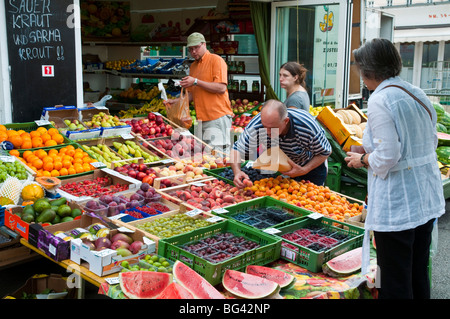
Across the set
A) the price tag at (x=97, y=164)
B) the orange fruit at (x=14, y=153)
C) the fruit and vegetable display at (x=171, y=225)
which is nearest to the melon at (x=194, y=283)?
the fruit and vegetable display at (x=171, y=225)

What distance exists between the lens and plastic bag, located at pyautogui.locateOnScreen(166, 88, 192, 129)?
5.88 m

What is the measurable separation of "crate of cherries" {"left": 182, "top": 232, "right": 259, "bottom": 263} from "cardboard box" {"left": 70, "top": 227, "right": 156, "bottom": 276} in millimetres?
241

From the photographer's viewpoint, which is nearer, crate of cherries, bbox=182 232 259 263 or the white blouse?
the white blouse

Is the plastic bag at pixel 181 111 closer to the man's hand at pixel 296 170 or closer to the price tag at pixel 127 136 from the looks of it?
the price tag at pixel 127 136

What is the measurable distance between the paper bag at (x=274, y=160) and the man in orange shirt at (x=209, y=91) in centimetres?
180

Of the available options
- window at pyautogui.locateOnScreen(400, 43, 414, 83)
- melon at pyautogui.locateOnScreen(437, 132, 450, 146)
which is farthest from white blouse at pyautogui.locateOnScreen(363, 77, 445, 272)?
window at pyautogui.locateOnScreen(400, 43, 414, 83)

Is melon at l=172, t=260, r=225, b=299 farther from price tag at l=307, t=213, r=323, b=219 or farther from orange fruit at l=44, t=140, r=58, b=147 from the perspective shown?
orange fruit at l=44, t=140, r=58, b=147

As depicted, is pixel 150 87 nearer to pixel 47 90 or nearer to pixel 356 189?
pixel 47 90

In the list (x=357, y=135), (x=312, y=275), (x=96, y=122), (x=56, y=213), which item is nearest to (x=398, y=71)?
(x=312, y=275)

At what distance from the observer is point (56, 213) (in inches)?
135

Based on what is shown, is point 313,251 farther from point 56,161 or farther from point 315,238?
point 56,161

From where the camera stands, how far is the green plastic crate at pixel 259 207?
3.38 meters

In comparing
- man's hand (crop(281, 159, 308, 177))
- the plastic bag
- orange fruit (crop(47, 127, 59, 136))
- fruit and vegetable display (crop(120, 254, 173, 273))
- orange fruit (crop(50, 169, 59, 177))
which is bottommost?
fruit and vegetable display (crop(120, 254, 173, 273))
